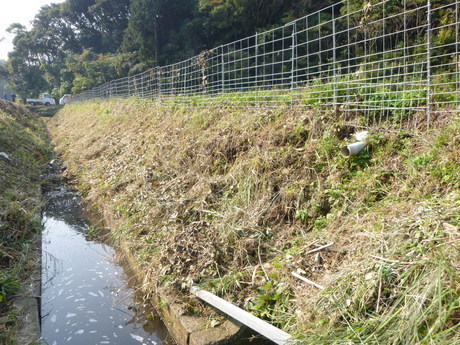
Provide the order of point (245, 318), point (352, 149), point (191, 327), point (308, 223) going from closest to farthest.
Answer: point (245, 318)
point (191, 327)
point (308, 223)
point (352, 149)

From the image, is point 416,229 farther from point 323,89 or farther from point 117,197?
point 117,197

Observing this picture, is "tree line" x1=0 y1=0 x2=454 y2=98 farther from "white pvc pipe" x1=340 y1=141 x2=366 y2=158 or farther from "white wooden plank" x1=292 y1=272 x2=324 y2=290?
"white wooden plank" x1=292 y1=272 x2=324 y2=290

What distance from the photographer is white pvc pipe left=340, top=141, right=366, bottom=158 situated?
337cm

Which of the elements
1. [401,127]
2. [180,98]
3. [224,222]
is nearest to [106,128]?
[180,98]

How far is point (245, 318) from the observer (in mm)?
2426

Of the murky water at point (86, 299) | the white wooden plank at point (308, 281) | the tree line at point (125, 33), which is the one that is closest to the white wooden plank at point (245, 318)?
the white wooden plank at point (308, 281)

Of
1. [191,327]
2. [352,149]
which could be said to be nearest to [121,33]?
[352,149]

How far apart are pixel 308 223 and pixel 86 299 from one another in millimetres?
2334

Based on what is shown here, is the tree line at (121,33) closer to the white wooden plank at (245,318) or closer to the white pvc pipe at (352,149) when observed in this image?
the white pvc pipe at (352,149)

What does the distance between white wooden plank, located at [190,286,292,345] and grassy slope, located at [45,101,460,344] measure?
A: 3.9 inches

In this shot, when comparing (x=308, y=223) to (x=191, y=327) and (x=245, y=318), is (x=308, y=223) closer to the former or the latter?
(x=245, y=318)

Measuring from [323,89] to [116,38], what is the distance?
39541 mm

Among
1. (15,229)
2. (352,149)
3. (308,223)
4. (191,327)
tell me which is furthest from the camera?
(15,229)

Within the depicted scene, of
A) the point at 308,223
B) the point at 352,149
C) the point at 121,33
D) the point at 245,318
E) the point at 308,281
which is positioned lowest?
the point at 245,318
